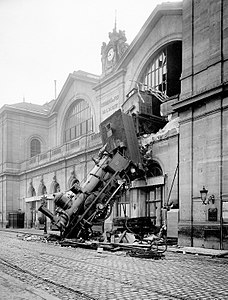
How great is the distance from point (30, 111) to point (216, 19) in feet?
106

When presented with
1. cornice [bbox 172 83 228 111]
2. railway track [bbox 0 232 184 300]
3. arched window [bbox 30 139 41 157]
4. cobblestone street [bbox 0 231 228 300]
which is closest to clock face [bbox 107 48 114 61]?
cornice [bbox 172 83 228 111]

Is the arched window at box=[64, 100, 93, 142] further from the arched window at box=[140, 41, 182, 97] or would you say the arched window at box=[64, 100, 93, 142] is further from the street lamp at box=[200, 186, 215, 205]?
the street lamp at box=[200, 186, 215, 205]

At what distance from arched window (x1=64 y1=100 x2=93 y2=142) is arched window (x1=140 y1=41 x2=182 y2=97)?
39.3 feet

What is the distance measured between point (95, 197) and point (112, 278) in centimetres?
1007

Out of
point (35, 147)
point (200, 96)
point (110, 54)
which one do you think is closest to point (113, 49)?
point (110, 54)

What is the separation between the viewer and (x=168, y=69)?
25.5m

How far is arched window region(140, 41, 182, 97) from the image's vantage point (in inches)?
1003

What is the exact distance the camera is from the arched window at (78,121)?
3812 cm

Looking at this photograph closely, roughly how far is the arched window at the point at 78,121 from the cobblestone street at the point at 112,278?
25.7m

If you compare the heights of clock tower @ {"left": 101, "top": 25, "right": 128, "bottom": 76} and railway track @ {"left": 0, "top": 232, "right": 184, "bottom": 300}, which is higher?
clock tower @ {"left": 101, "top": 25, "right": 128, "bottom": 76}

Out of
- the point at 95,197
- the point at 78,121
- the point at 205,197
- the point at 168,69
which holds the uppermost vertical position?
the point at 168,69

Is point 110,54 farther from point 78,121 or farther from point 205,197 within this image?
point 205,197

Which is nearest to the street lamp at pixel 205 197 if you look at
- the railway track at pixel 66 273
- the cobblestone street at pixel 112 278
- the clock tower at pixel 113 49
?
the cobblestone street at pixel 112 278

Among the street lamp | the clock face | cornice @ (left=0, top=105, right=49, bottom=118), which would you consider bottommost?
the street lamp
